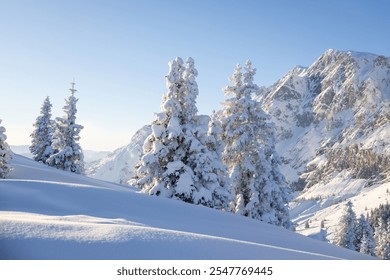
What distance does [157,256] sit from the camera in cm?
546

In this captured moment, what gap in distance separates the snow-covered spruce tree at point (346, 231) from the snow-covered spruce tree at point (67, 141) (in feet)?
124

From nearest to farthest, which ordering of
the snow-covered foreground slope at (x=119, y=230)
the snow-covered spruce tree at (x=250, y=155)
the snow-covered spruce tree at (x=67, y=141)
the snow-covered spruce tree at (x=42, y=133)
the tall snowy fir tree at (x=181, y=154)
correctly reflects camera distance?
the snow-covered foreground slope at (x=119, y=230), the tall snowy fir tree at (x=181, y=154), the snow-covered spruce tree at (x=250, y=155), the snow-covered spruce tree at (x=67, y=141), the snow-covered spruce tree at (x=42, y=133)

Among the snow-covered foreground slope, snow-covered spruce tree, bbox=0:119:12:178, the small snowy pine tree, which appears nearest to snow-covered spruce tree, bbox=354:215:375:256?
the small snowy pine tree

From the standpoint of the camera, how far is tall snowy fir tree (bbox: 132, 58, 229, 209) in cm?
1847

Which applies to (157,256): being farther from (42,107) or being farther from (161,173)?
(42,107)

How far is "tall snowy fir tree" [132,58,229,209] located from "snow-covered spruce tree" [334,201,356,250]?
119 ft

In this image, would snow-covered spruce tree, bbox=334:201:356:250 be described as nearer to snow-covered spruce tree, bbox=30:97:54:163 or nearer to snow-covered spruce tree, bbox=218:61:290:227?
snow-covered spruce tree, bbox=218:61:290:227

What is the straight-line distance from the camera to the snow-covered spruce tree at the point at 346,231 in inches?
1927

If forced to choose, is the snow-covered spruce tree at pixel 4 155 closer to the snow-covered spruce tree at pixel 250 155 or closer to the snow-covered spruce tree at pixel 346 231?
the snow-covered spruce tree at pixel 250 155

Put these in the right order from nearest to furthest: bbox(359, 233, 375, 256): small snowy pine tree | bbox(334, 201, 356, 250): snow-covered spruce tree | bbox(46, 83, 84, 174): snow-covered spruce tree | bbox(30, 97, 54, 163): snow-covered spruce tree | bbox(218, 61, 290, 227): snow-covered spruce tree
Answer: bbox(218, 61, 290, 227): snow-covered spruce tree → bbox(46, 83, 84, 174): snow-covered spruce tree → bbox(30, 97, 54, 163): snow-covered spruce tree → bbox(334, 201, 356, 250): snow-covered spruce tree → bbox(359, 233, 375, 256): small snowy pine tree

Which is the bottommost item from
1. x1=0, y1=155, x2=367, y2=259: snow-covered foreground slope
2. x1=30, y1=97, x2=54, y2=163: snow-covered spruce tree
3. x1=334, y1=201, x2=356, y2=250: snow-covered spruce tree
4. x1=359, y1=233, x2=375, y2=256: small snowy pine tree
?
x1=359, y1=233, x2=375, y2=256: small snowy pine tree

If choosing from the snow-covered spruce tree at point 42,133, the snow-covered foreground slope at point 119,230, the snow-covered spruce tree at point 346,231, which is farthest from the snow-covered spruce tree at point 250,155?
the snow-covered spruce tree at point 346,231
